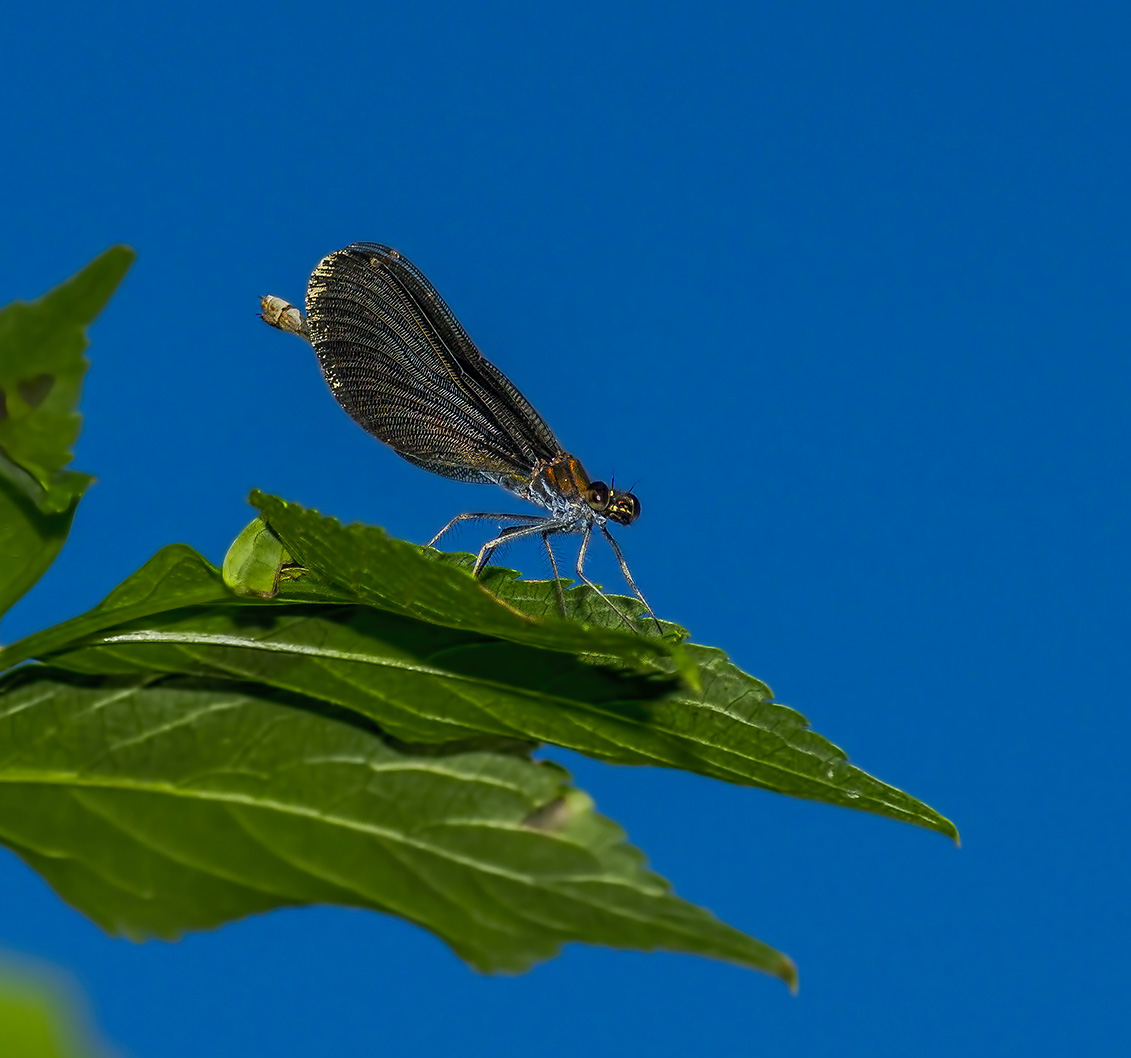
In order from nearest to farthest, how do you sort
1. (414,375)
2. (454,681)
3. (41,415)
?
(41,415)
(454,681)
(414,375)

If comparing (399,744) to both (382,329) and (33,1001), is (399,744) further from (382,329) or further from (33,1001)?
(382,329)

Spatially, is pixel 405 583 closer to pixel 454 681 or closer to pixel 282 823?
pixel 454 681

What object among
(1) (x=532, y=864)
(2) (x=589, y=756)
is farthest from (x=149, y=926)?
(2) (x=589, y=756)

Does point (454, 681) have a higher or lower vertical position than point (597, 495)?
lower

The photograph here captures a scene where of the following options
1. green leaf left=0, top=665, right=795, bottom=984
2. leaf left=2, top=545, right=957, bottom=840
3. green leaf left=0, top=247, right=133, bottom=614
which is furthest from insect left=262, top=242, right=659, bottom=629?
green leaf left=0, top=247, right=133, bottom=614

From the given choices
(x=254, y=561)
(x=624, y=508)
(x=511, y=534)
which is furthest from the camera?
(x=624, y=508)

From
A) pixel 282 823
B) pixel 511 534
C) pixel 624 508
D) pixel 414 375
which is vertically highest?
pixel 624 508

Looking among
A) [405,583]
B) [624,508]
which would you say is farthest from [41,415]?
[624,508]
